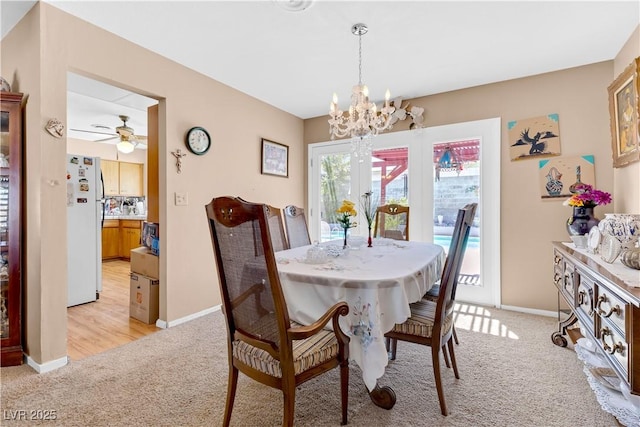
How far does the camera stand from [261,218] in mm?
1118

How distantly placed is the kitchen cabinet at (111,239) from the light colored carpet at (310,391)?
4.43 meters

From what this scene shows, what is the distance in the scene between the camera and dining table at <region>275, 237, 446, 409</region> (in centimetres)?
137

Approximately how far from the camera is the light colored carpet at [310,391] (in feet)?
5.14

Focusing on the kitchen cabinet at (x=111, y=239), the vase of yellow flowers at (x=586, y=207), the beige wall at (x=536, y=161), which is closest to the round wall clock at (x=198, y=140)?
the beige wall at (x=536, y=161)

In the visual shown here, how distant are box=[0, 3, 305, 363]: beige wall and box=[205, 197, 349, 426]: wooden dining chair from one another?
1.53m

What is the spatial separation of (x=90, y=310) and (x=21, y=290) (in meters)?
1.28

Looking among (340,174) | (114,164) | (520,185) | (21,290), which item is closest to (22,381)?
(21,290)

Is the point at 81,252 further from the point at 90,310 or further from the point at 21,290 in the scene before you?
the point at 21,290

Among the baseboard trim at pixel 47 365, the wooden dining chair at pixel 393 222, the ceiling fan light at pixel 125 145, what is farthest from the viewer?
the ceiling fan light at pixel 125 145

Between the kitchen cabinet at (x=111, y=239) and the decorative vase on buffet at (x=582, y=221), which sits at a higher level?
the decorative vase on buffet at (x=582, y=221)

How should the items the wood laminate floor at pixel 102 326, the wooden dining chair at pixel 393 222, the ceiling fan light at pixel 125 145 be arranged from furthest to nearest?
the ceiling fan light at pixel 125 145 < the wooden dining chair at pixel 393 222 < the wood laminate floor at pixel 102 326

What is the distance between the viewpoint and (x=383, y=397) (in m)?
1.64

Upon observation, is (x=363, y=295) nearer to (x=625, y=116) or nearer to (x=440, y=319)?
(x=440, y=319)

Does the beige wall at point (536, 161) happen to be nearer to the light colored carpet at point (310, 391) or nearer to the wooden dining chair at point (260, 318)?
the light colored carpet at point (310, 391)
